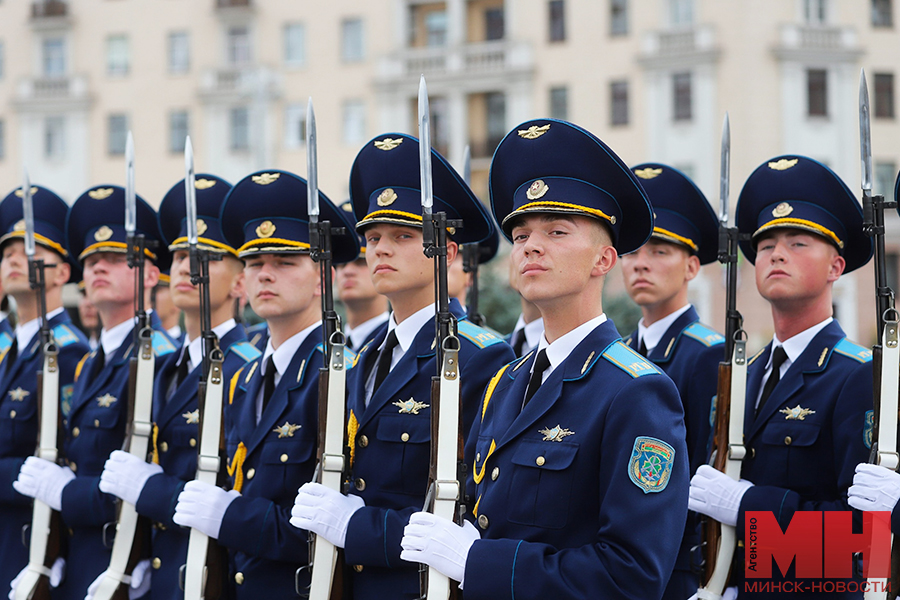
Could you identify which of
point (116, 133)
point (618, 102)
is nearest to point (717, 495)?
point (618, 102)

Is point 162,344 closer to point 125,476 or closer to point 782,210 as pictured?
point 125,476

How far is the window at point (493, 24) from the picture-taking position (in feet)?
109

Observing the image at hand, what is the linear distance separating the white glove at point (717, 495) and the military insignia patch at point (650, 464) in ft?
4.02

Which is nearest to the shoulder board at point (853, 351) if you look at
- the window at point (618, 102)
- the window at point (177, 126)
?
the window at point (618, 102)

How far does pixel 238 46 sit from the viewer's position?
3481cm

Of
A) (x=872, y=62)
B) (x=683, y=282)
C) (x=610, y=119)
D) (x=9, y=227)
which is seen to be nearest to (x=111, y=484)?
(x=9, y=227)

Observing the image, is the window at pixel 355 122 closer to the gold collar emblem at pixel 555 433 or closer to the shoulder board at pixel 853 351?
the shoulder board at pixel 853 351

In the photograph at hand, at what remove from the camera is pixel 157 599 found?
494 centimetres

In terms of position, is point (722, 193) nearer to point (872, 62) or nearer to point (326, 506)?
point (326, 506)

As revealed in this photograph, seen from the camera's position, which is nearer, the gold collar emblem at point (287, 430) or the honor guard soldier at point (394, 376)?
the honor guard soldier at point (394, 376)

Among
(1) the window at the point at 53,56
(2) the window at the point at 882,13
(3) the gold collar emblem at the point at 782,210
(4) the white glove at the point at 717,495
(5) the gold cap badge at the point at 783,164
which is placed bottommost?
(4) the white glove at the point at 717,495

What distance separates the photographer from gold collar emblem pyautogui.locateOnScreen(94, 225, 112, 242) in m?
6.01

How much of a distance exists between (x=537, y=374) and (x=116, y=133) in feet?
114

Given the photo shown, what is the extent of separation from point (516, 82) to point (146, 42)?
13.1 meters
